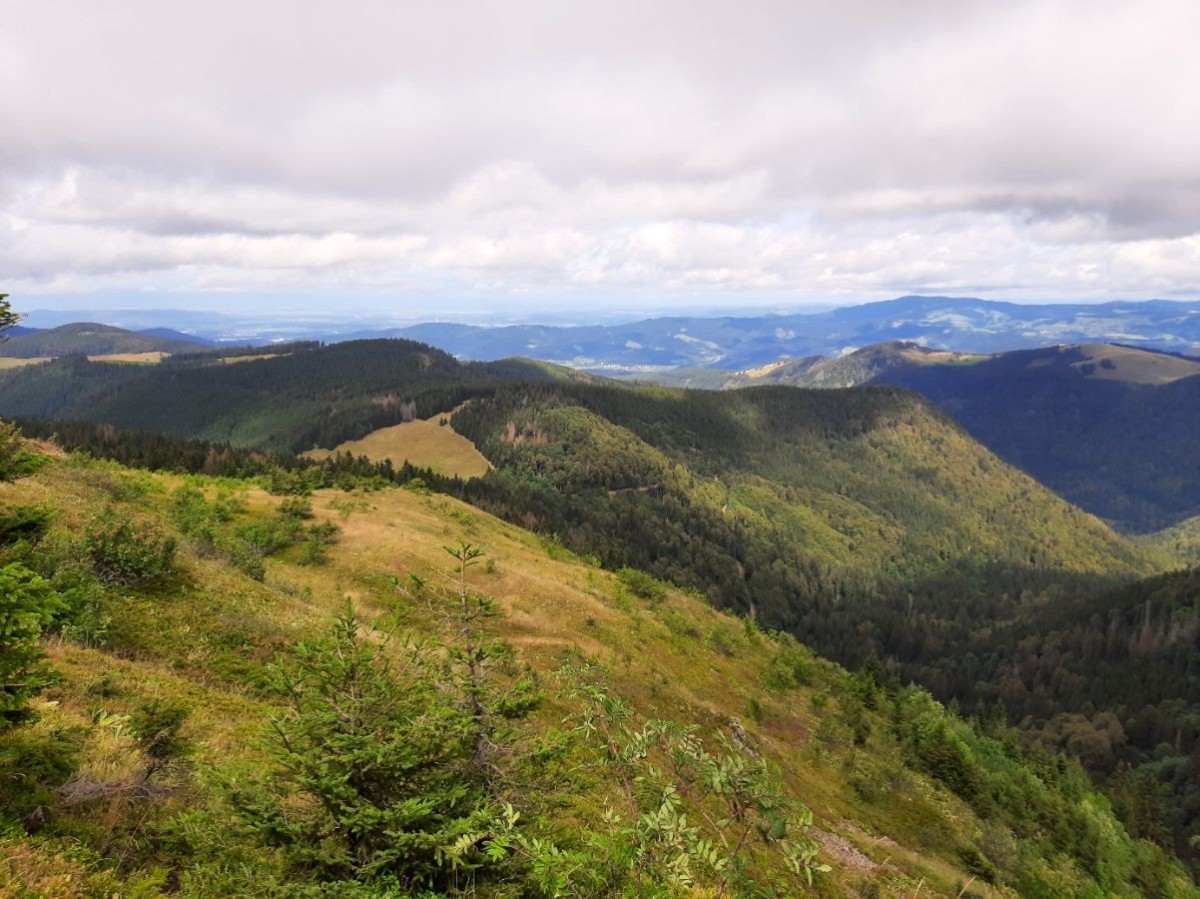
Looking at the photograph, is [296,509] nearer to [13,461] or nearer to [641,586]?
[641,586]

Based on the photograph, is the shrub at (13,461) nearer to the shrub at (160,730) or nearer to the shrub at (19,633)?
the shrub at (19,633)

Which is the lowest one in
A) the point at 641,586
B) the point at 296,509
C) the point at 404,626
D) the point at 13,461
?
the point at 641,586

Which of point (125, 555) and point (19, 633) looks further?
point (125, 555)

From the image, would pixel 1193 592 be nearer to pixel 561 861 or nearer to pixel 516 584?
pixel 516 584

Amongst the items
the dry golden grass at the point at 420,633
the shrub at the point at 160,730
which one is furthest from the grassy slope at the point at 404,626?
the shrub at the point at 160,730

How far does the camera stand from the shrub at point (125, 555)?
21734 mm

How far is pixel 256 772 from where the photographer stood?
11.4 meters

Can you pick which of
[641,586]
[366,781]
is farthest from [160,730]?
[641,586]

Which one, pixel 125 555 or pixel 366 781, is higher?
pixel 366 781

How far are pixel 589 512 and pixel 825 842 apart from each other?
164887 millimetres

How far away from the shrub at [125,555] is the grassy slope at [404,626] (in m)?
1.14

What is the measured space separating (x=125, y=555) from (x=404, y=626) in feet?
44.6

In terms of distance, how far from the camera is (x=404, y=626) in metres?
16.2

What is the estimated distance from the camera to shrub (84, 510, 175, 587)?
2173 cm
